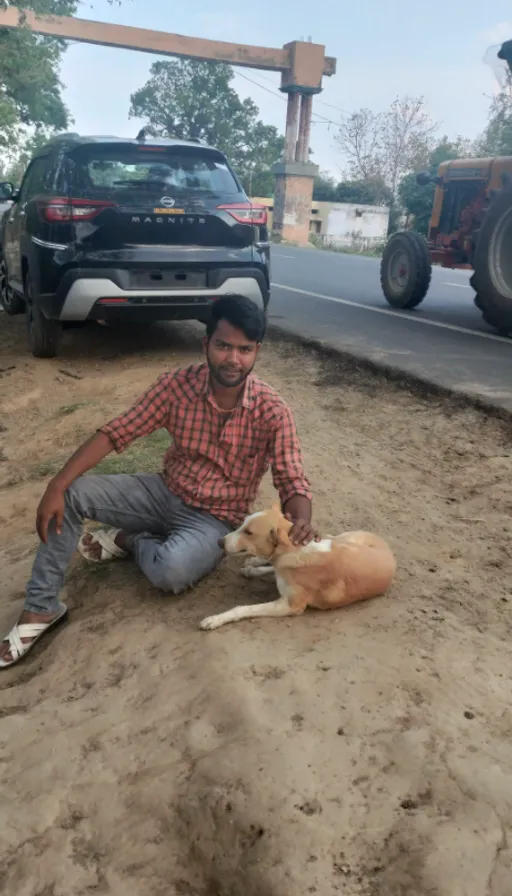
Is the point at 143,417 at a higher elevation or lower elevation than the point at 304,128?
lower

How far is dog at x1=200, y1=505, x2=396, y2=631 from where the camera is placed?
9.12 ft

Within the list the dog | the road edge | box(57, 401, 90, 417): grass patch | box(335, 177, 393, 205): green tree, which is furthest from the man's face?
box(335, 177, 393, 205): green tree

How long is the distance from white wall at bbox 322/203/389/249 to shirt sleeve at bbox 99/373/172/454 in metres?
39.0

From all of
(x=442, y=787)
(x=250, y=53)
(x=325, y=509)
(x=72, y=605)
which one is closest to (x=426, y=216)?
(x=325, y=509)

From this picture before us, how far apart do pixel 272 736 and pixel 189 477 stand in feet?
4.14

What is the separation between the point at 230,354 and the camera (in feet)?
9.61

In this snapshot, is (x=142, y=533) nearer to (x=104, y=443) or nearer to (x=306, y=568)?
(x=104, y=443)

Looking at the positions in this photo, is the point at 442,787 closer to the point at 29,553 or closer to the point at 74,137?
the point at 29,553

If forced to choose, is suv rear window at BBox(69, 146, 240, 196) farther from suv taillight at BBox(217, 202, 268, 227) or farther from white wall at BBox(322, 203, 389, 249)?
white wall at BBox(322, 203, 389, 249)

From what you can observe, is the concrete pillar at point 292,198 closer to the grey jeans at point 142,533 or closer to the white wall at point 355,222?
the white wall at point 355,222

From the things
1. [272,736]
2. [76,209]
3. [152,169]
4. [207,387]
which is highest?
[152,169]

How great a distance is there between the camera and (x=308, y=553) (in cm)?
278

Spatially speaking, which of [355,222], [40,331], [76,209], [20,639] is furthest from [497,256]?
[355,222]

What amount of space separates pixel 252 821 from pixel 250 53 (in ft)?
118
